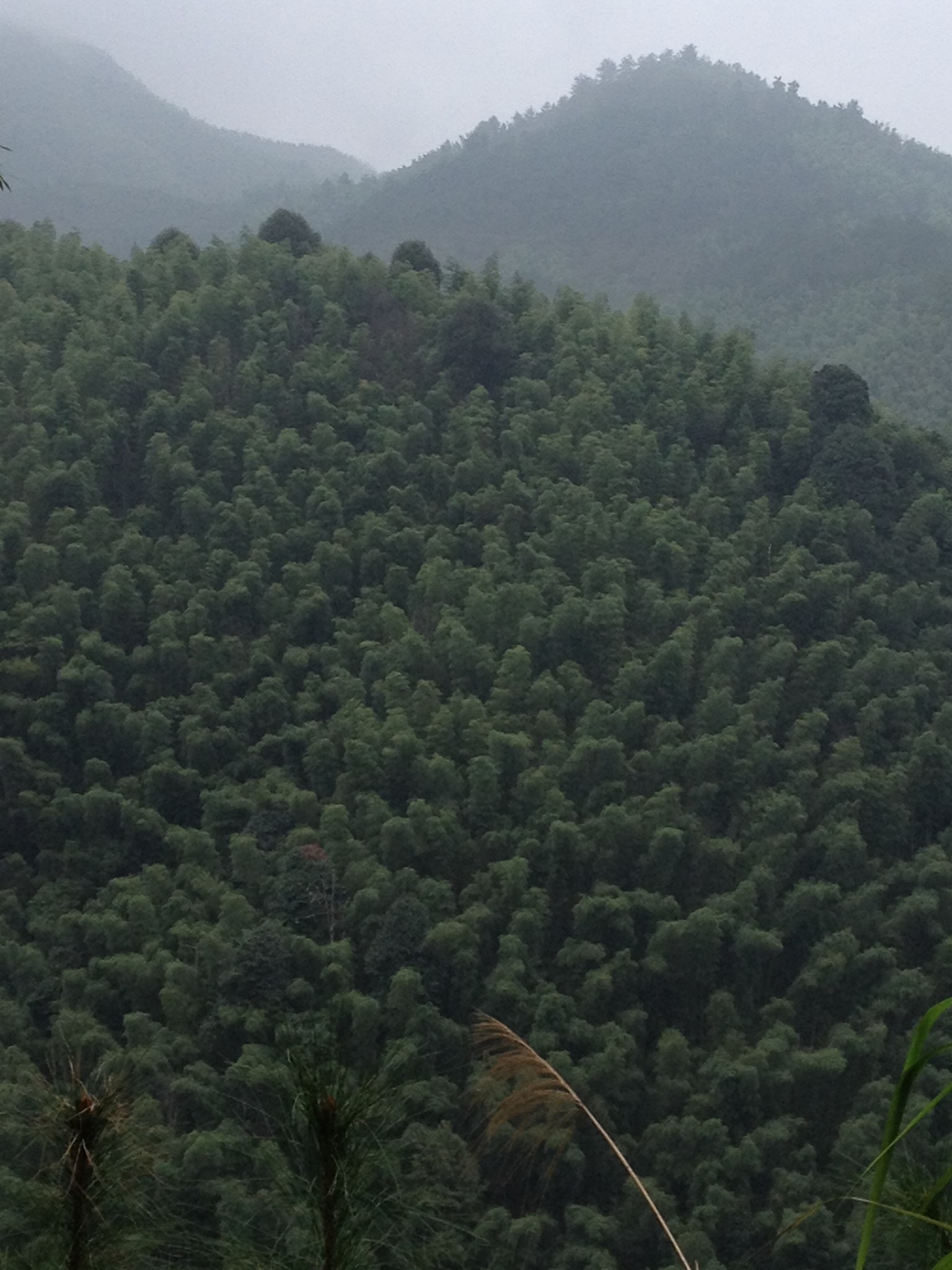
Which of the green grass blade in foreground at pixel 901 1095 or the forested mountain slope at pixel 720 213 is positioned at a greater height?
the forested mountain slope at pixel 720 213

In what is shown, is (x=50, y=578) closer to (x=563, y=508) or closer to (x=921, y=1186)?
(x=563, y=508)

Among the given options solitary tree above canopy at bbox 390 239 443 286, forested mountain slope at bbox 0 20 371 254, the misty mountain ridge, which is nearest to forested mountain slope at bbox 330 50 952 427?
the misty mountain ridge

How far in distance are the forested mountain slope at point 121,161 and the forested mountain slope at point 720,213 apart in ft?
22.4

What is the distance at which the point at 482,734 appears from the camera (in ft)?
51.1

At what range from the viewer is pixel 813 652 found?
16.5 meters

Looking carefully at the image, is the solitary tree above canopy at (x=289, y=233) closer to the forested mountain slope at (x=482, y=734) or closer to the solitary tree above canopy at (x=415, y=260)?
the solitary tree above canopy at (x=415, y=260)

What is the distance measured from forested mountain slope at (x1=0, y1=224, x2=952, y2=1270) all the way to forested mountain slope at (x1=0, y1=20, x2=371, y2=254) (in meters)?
29.8

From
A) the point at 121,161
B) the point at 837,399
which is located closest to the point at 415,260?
the point at 837,399

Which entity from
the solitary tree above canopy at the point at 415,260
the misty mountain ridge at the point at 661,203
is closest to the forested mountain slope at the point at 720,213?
the misty mountain ridge at the point at 661,203

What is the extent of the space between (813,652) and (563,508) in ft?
13.3

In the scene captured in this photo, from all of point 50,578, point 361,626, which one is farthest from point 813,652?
point 50,578

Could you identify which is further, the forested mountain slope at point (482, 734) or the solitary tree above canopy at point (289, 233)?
the solitary tree above canopy at point (289, 233)

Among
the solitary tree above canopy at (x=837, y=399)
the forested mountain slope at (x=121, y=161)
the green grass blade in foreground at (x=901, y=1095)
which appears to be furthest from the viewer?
the forested mountain slope at (x=121, y=161)

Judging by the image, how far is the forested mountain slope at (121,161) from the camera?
52.1m
